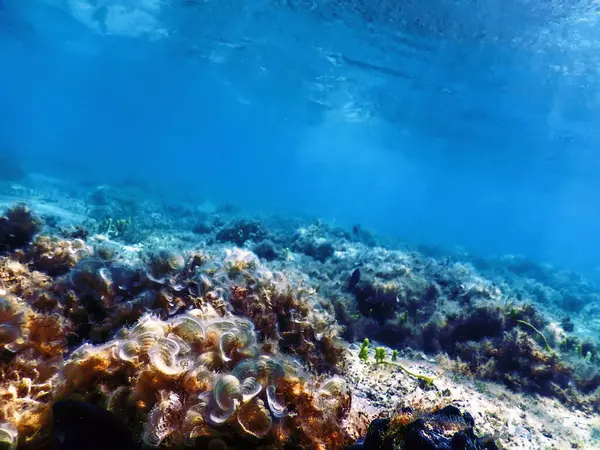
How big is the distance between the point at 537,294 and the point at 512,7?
13.7 m

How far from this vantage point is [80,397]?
2.54 meters

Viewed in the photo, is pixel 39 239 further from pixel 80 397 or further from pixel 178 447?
pixel 178 447

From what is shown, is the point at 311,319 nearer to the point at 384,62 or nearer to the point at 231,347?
the point at 231,347

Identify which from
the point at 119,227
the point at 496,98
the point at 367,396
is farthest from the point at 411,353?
the point at 496,98

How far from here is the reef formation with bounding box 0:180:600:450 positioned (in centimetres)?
240

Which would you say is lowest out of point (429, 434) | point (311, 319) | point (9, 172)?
point (9, 172)

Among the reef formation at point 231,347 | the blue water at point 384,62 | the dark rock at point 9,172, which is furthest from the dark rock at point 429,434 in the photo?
the dark rock at point 9,172

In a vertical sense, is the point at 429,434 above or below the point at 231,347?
above

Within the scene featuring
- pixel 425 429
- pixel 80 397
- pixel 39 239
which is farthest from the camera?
pixel 39 239

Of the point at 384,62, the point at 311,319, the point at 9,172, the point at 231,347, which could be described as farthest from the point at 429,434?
the point at 9,172

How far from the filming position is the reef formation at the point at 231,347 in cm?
240

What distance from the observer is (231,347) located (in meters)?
2.93

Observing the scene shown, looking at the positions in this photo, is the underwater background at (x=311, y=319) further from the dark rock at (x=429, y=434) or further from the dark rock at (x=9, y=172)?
the dark rock at (x=9, y=172)

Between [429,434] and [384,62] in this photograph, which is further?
[384,62]
